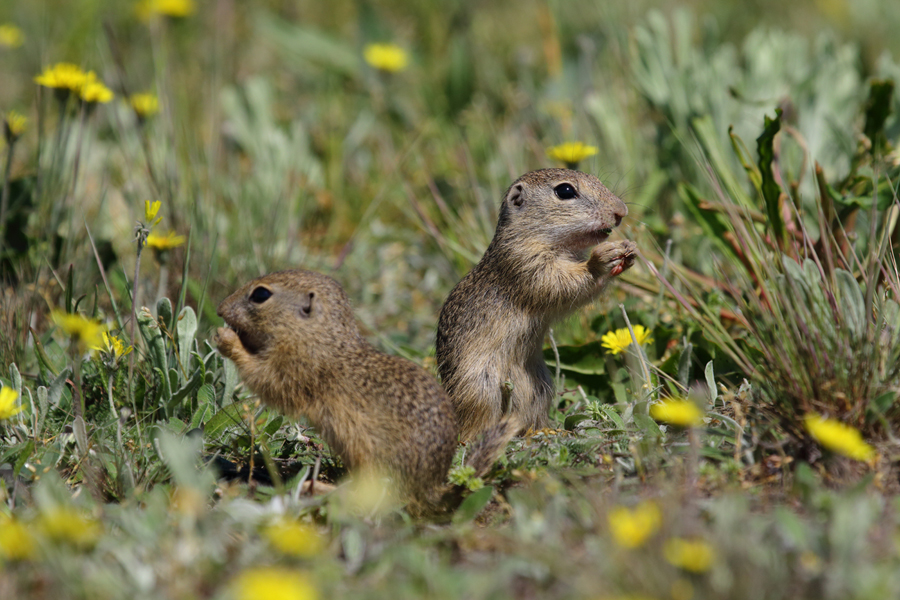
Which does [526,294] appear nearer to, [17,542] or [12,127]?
[17,542]

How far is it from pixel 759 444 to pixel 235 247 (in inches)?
148

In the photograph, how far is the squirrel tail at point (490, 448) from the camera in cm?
352

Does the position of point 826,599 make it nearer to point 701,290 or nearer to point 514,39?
point 701,290

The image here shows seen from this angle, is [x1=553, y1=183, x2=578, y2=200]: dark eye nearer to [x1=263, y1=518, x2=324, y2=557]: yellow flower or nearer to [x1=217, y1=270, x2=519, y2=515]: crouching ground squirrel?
[x1=217, y1=270, x2=519, y2=515]: crouching ground squirrel

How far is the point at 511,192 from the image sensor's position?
4.71 m

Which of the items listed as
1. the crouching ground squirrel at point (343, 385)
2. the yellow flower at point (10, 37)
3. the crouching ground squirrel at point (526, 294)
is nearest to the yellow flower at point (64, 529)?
the crouching ground squirrel at point (343, 385)

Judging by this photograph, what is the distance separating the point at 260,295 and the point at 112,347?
0.74m

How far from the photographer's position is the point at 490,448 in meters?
3.53

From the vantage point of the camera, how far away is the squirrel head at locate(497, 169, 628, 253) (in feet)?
14.6

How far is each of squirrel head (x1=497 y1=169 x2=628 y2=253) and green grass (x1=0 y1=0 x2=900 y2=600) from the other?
1.39ft

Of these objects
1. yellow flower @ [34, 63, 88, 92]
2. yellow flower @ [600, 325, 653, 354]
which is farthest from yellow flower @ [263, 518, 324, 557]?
yellow flower @ [34, 63, 88, 92]

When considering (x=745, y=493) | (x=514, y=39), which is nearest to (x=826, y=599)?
(x=745, y=493)

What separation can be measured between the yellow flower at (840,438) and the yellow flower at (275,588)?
5.32 ft

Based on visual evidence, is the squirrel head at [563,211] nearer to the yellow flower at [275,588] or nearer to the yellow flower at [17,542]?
the yellow flower at [275,588]
